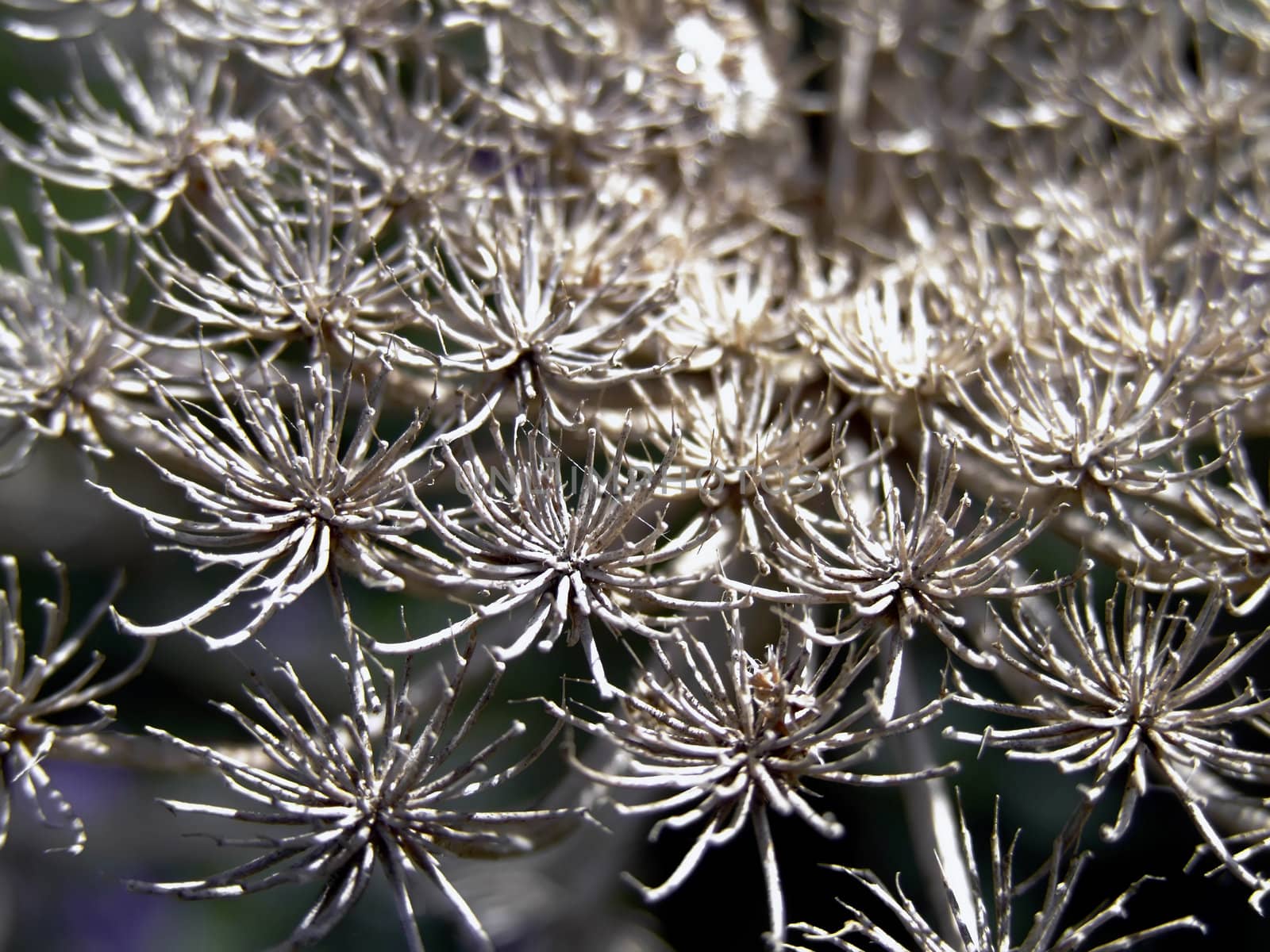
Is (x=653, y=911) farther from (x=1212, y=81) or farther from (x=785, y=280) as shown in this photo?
(x=1212, y=81)

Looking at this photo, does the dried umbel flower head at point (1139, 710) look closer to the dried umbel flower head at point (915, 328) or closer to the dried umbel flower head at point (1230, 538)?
the dried umbel flower head at point (1230, 538)

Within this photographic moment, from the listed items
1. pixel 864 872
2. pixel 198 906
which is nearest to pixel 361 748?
pixel 864 872

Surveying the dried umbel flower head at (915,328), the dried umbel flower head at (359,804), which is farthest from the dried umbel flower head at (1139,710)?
the dried umbel flower head at (359,804)

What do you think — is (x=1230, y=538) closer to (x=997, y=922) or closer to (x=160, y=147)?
(x=997, y=922)

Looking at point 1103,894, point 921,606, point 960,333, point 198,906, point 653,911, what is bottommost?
point 198,906

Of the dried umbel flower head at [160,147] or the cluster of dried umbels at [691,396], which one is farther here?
the dried umbel flower head at [160,147]

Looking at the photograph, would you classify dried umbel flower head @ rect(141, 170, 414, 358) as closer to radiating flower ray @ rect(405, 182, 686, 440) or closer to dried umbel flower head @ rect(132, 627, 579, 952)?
radiating flower ray @ rect(405, 182, 686, 440)

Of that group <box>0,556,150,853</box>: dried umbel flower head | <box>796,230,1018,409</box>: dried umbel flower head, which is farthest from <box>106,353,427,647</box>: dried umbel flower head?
<box>796,230,1018,409</box>: dried umbel flower head

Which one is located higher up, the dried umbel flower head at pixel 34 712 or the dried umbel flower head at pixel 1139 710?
the dried umbel flower head at pixel 1139 710
